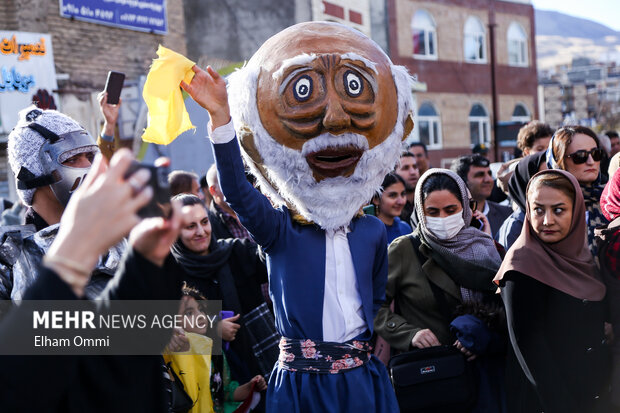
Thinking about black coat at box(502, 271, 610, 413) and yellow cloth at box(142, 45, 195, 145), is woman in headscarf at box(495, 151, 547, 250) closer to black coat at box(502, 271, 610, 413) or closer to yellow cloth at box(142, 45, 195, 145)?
black coat at box(502, 271, 610, 413)

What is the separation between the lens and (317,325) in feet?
8.76

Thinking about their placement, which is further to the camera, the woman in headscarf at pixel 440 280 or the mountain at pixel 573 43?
the mountain at pixel 573 43

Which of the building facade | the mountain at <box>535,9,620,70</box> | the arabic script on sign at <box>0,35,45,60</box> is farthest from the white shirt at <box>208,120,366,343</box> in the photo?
the mountain at <box>535,9,620,70</box>

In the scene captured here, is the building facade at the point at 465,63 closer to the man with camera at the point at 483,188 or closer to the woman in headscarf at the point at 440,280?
the man with camera at the point at 483,188

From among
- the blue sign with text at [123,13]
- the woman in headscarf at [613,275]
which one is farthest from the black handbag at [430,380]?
the blue sign with text at [123,13]

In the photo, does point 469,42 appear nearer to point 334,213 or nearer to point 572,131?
point 572,131

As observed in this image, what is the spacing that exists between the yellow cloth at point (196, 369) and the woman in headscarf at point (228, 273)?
308 mm

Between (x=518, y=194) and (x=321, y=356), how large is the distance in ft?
7.39

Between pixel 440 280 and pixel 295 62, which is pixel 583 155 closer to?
pixel 440 280

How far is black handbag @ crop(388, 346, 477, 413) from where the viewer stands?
3.23 metres

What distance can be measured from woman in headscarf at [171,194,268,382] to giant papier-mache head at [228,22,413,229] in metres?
0.94

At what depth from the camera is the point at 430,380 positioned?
324 centimetres

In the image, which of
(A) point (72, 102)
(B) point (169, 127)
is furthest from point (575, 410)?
(A) point (72, 102)

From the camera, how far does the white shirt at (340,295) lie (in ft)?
8.83
